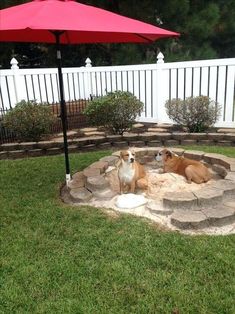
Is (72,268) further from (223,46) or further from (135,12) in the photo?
(223,46)

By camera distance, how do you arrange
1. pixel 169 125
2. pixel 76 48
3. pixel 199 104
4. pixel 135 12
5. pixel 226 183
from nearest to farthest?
pixel 226 183
pixel 199 104
pixel 169 125
pixel 135 12
pixel 76 48

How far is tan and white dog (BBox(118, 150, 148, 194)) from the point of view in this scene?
14.8ft

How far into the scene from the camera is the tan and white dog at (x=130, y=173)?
4519 mm

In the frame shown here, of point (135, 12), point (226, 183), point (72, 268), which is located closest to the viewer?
point (72, 268)

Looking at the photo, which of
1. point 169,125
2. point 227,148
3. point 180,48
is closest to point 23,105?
point 169,125

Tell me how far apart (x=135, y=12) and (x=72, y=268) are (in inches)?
445

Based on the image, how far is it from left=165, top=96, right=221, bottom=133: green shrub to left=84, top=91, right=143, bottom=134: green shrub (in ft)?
2.73

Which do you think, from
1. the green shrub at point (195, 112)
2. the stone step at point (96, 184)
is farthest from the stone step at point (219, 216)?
the green shrub at point (195, 112)

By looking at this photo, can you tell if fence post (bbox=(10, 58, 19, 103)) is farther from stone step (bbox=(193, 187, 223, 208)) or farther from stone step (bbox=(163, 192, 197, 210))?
stone step (bbox=(193, 187, 223, 208))

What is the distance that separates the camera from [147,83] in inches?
364

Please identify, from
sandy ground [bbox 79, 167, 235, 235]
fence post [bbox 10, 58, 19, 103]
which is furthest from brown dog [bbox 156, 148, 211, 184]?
fence post [bbox 10, 58, 19, 103]

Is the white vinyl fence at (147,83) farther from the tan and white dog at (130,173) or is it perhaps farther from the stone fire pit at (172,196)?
the tan and white dog at (130,173)

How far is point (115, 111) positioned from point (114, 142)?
0.74 m

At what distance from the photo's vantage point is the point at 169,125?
29.3ft
